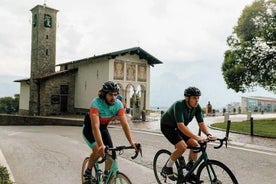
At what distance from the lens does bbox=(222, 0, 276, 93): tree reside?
25.6 metres

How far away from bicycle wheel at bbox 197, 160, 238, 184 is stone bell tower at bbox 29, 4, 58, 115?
125ft

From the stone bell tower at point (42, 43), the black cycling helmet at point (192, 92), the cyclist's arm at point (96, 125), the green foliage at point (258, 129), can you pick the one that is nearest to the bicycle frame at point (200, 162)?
the black cycling helmet at point (192, 92)

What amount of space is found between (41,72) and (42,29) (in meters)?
5.87

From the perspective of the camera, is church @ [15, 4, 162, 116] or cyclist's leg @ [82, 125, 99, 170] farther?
church @ [15, 4, 162, 116]

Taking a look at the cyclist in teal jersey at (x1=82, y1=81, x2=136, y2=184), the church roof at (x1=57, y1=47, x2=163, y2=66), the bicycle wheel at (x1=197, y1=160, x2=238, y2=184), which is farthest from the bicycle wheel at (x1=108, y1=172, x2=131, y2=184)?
the church roof at (x1=57, y1=47, x2=163, y2=66)

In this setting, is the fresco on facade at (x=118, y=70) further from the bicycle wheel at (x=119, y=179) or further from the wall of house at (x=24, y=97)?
the bicycle wheel at (x=119, y=179)

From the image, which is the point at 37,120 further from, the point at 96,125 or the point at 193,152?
the point at 96,125

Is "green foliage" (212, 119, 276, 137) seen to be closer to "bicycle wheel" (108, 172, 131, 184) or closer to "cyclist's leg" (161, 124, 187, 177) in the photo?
"cyclist's leg" (161, 124, 187, 177)

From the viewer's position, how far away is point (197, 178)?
4797 mm

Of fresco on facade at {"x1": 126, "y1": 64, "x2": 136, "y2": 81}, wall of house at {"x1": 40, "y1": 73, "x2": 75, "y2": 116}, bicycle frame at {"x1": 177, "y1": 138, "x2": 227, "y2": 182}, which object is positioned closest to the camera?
bicycle frame at {"x1": 177, "y1": 138, "x2": 227, "y2": 182}

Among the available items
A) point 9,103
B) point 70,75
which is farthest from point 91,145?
point 9,103

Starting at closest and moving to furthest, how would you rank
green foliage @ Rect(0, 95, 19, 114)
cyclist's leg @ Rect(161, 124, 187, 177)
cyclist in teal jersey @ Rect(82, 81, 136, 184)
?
cyclist in teal jersey @ Rect(82, 81, 136, 184), cyclist's leg @ Rect(161, 124, 187, 177), green foliage @ Rect(0, 95, 19, 114)

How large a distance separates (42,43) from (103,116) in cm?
3937

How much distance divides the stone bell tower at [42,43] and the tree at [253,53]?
25020 mm
